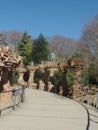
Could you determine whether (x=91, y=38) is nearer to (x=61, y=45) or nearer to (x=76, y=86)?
(x=76, y=86)

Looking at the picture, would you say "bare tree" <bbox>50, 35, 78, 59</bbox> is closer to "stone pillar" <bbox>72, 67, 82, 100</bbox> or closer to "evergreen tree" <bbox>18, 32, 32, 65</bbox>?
"evergreen tree" <bbox>18, 32, 32, 65</bbox>

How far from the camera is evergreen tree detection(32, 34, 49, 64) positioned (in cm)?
5372

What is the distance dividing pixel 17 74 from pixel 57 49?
20918 millimetres

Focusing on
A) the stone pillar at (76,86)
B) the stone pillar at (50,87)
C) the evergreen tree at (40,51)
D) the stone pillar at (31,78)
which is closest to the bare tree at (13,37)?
the evergreen tree at (40,51)

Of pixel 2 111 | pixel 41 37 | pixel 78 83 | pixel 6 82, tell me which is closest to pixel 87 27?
pixel 78 83

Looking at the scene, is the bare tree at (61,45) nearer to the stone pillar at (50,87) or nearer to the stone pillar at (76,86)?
the stone pillar at (50,87)

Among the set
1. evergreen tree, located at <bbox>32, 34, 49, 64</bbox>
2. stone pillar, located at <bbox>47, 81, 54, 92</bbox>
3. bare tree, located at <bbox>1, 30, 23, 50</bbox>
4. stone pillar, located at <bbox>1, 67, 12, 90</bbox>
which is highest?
bare tree, located at <bbox>1, 30, 23, 50</bbox>

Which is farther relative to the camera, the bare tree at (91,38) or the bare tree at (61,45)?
the bare tree at (61,45)

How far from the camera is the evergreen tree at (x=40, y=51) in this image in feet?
176

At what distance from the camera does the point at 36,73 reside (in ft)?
132

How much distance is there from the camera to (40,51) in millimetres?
54312

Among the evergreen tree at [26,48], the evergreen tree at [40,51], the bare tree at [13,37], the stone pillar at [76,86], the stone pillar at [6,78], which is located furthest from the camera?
the bare tree at [13,37]

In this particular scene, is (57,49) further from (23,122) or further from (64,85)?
(23,122)

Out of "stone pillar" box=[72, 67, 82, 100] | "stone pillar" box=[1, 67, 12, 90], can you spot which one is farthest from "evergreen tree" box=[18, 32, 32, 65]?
"stone pillar" box=[1, 67, 12, 90]
